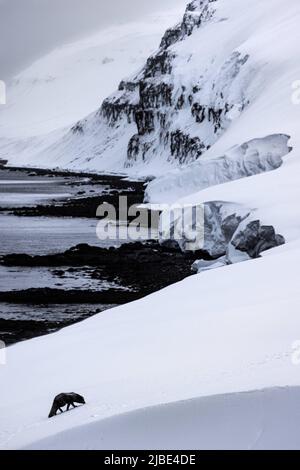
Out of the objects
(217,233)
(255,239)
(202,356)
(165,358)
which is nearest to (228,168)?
(217,233)

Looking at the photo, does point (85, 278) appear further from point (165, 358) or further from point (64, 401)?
point (64, 401)

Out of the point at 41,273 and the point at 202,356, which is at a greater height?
the point at 41,273

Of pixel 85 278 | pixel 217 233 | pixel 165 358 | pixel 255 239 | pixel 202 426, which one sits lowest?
pixel 202 426

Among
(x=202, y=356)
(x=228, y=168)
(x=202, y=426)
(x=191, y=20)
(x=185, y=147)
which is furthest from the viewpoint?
(x=191, y=20)

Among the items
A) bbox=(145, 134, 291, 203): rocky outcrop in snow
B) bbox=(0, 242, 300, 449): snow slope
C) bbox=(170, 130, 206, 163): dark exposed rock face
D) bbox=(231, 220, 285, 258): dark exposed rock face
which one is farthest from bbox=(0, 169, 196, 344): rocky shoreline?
bbox=(170, 130, 206, 163): dark exposed rock face

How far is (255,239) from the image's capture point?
36.4 metres

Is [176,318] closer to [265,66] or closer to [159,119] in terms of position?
[265,66]

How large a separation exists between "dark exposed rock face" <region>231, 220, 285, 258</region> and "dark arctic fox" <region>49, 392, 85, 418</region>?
23.0m

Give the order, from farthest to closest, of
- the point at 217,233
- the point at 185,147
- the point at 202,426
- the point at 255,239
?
the point at 185,147, the point at 217,233, the point at 255,239, the point at 202,426

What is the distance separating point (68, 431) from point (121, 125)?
174 m

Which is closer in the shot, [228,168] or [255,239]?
[255,239]

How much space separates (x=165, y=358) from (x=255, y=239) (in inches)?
864

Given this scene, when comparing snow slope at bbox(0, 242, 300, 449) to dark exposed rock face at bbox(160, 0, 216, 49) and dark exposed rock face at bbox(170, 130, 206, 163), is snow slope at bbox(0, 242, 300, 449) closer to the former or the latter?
dark exposed rock face at bbox(170, 130, 206, 163)

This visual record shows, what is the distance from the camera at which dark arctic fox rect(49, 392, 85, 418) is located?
1274 centimetres
